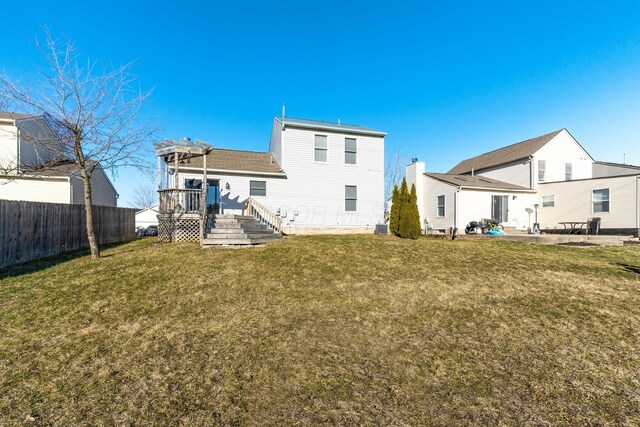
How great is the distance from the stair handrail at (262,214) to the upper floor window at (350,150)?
5.84 m

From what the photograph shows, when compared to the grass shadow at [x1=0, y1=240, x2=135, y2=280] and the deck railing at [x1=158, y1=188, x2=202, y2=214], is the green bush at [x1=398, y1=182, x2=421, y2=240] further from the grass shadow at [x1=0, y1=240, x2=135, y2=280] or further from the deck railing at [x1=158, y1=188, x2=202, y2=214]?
the grass shadow at [x1=0, y1=240, x2=135, y2=280]

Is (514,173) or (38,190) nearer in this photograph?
(38,190)

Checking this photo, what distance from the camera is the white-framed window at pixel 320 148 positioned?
16.0 m

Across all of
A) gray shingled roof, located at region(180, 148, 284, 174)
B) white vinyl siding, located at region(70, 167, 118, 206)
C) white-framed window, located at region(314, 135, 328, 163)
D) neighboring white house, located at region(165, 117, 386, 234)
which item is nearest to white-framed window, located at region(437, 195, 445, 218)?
neighboring white house, located at region(165, 117, 386, 234)

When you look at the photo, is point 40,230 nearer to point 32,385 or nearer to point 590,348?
point 32,385

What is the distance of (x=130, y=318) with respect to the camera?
177 inches

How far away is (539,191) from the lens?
20.0 meters

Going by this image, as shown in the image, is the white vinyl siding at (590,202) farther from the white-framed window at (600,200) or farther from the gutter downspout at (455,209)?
the gutter downspout at (455,209)

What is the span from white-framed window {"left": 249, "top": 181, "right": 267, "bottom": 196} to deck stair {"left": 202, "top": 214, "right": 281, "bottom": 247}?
2.71 metres

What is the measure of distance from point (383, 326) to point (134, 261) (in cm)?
695

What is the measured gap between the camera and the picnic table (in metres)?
17.4

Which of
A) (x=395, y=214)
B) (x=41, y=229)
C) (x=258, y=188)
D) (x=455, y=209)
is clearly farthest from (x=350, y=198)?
(x=41, y=229)

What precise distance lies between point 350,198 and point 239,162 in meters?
6.61

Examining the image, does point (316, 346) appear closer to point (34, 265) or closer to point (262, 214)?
point (34, 265)
